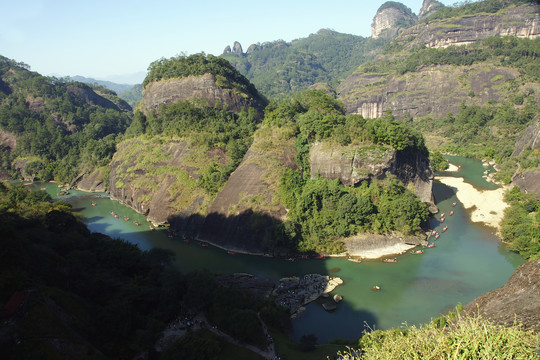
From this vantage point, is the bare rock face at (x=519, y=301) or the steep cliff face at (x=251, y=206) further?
the steep cliff face at (x=251, y=206)

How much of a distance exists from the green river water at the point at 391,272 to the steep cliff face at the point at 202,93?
22418mm

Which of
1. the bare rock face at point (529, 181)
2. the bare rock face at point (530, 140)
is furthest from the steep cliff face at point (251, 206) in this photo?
the bare rock face at point (530, 140)

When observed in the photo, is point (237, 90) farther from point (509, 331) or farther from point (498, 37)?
point (498, 37)

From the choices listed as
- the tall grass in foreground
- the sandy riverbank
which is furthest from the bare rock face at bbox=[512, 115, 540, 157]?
the tall grass in foreground

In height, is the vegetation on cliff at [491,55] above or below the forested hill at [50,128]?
above

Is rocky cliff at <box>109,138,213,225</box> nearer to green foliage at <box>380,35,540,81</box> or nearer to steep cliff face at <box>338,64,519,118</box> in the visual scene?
steep cliff face at <box>338,64,519,118</box>

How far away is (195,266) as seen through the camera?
32.3m

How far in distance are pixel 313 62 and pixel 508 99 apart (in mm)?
122862

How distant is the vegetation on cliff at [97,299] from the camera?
14.8 meters


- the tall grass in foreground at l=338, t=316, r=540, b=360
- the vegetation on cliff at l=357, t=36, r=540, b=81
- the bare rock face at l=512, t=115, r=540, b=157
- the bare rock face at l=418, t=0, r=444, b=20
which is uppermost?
the bare rock face at l=418, t=0, r=444, b=20

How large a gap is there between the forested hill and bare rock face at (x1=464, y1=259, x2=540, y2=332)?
198ft

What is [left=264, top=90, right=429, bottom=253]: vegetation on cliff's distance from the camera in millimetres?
33344

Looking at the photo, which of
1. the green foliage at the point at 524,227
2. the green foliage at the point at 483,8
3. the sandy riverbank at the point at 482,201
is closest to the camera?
the green foliage at the point at 524,227

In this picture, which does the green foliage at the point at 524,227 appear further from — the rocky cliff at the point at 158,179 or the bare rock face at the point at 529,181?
the rocky cliff at the point at 158,179
